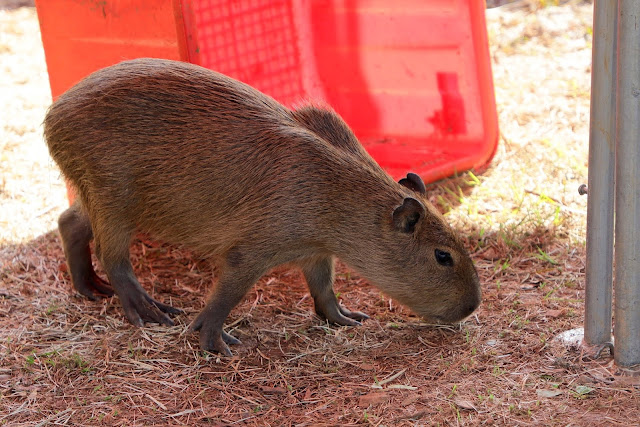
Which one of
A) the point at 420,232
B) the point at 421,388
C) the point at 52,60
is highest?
the point at 52,60

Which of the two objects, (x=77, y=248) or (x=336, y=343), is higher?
(x=77, y=248)

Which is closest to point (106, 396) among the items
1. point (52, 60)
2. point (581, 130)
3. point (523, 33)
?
point (52, 60)

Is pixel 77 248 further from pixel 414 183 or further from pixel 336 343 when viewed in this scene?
pixel 414 183

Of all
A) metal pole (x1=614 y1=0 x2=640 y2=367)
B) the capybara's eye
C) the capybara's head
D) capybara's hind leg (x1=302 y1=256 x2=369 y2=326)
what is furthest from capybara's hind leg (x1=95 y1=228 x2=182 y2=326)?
metal pole (x1=614 y1=0 x2=640 y2=367)

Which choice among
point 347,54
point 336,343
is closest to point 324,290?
point 336,343

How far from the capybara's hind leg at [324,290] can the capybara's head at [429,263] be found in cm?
35

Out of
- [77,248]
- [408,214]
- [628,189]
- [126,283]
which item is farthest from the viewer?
[77,248]

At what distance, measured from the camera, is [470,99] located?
6059 millimetres

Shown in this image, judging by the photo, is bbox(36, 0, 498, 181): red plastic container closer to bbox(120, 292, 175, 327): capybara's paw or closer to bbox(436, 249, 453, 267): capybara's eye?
bbox(120, 292, 175, 327): capybara's paw

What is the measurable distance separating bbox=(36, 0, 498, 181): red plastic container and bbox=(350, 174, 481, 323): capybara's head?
5.33ft

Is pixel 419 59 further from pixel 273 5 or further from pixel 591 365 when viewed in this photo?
pixel 591 365

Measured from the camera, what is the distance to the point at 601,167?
325cm

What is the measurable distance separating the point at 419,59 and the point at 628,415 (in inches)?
146

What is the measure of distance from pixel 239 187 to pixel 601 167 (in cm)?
168
